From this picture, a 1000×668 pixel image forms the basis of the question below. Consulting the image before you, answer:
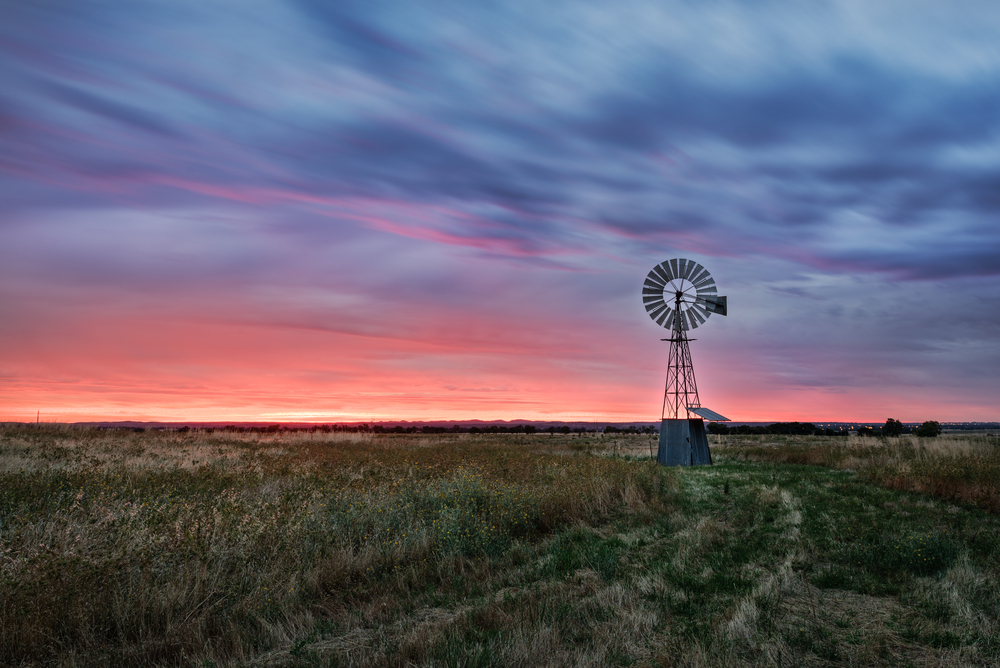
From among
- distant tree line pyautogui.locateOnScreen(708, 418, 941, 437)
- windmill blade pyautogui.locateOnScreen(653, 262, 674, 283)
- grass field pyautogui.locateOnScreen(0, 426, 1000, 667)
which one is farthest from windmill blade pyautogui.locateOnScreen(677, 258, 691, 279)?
distant tree line pyautogui.locateOnScreen(708, 418, 941, 437)

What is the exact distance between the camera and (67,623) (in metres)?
5.80

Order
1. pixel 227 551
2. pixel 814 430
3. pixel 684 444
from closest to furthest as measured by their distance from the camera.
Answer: pixel 227 551 → pixel 684 444 → pixel 814 430

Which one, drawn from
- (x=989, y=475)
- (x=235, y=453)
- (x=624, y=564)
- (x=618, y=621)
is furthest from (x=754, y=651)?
(x=235, y=453)

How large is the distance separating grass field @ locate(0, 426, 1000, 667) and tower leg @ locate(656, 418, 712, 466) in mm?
15309

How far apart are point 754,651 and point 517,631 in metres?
2.57

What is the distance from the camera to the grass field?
566 cm

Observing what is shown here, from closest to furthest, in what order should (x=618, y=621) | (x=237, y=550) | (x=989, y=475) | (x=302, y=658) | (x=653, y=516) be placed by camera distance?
(x=302, y=658) < (x=618, y=621) < (x=237, y=550) < (x=653, y=516) < (x=989, y=475)

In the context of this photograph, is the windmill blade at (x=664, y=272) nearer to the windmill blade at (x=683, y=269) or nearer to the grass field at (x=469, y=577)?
the windmill blade at (x=683, y=269)

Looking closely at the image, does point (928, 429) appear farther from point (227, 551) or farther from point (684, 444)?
point (227, 551)

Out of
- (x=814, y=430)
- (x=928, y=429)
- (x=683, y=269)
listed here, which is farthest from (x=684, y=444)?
(x=814, y=430)

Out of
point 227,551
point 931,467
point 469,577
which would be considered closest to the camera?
point 227,551

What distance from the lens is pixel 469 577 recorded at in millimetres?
8133

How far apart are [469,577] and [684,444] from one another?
78.2 feet

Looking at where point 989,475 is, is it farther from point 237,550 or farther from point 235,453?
point 235,453
